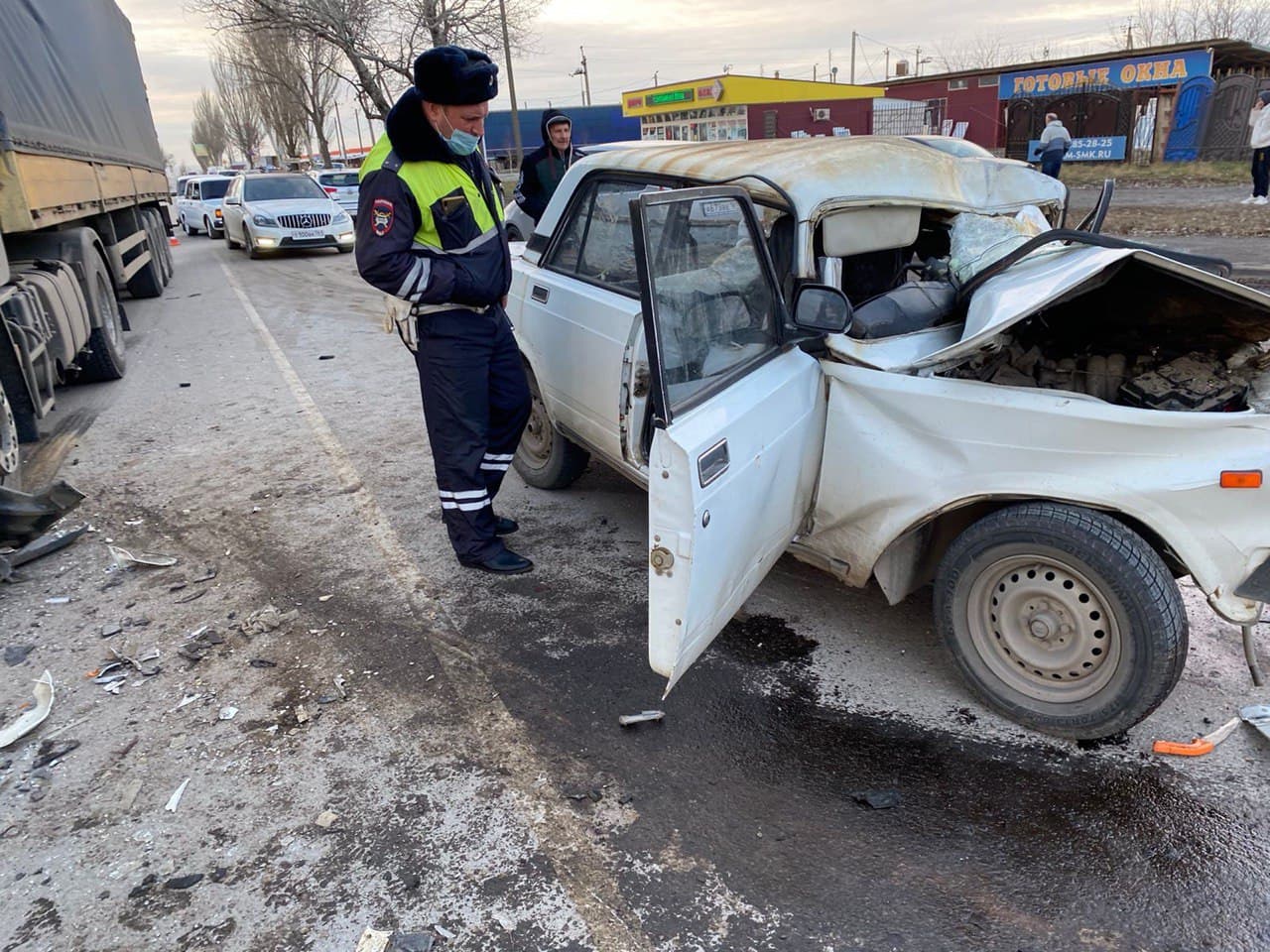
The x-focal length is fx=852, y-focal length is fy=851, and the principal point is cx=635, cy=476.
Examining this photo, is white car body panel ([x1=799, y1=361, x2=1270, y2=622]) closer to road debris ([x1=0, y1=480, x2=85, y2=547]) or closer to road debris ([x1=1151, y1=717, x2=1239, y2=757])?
road debris ([x1=1151, y1=717, x2=1239, y2=757])

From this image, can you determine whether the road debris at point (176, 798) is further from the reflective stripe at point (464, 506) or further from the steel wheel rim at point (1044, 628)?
the steel wheel rim at point (1044, 628)

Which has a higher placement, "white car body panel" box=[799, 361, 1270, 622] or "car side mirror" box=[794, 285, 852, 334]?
"car side mirror" box=[794, 285, 852, 334]

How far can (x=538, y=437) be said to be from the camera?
483cm

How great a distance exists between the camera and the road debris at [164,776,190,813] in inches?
102

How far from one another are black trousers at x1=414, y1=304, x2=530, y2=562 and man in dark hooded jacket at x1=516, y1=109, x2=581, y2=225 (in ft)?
11.4

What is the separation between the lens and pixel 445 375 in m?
3.71

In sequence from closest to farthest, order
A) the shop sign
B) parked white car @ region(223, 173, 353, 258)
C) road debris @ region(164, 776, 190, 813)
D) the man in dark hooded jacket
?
road debris @ region(164, 776, 190, 813)
the man in dark hooded jacket
parked white car @ region(223, 173, 353, 258)
the shop sign

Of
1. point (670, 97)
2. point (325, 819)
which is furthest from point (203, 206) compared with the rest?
point (670, 97)

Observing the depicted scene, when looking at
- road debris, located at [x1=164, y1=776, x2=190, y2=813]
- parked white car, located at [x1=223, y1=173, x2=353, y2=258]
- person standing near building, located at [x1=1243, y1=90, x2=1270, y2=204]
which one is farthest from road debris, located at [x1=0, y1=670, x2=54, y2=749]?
person standing near building, located at [x1=1243, y1=90, x2=1270, y2=204]

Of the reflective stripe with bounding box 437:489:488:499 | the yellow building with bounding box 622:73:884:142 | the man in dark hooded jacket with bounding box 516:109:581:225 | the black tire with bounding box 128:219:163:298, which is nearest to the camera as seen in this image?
the reflective stripe with bounding box 437:489:488:499

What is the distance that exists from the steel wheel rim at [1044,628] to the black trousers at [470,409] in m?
2.19

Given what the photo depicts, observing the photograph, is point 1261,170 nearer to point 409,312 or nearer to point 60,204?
point 409,312

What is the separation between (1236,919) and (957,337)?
1925mm

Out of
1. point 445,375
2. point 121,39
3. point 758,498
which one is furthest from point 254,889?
point 121,39
